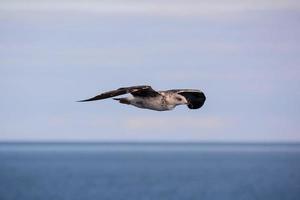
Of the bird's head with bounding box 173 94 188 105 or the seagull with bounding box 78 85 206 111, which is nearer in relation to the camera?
the seagull with bounding box 78 85 206 111

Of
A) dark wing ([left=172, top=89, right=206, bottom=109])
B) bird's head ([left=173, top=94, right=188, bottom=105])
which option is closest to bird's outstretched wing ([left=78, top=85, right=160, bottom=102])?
bird's head ([left=173, top=94, right=188, bottom=105])

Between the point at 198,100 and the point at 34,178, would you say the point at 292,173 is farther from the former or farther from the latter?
the point at 198,100

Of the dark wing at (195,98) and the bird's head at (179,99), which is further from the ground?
the dark wing at (195,98)

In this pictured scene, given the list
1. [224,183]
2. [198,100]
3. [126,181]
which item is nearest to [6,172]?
[126,181]

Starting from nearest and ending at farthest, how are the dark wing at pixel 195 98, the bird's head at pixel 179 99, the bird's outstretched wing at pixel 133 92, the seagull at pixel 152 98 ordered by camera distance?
the bird's outstretched wing at pixel 133 92 < the seagull at pixel 152 98 < the bird's head at pixel 179 99 < the dark wing at pixel 195 98

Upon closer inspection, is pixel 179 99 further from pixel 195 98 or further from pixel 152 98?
pixel 195 98

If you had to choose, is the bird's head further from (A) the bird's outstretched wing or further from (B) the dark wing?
(B) the dark wing

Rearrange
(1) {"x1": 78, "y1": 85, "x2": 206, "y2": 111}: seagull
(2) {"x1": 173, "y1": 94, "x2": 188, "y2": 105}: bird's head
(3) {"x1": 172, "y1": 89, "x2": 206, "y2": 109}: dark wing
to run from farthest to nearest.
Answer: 1. (3) {"x1": 172, "y1": 89, "x2": 206, "y2": 109}: dark wing
2. (2) {"x1": 173, "y1": 94, "x2": 188, "y2": 105}: bird's head
3. (1) {"x1": 78, "y1": 85, "x2": 206, "y2": 111}: seagull

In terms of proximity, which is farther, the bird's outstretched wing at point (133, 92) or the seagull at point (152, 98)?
the seagull at point (152, 98)

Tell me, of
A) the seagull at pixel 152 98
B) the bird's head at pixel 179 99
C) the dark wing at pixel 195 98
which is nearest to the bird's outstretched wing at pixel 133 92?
the seagull at pixel 152 98

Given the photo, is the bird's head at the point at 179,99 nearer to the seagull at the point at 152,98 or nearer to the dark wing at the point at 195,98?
the seagull at the point at 152,98

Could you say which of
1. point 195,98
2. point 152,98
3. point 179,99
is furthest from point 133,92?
point 195,98

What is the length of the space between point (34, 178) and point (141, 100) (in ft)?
275

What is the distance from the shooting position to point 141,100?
A: 15.2 metres
